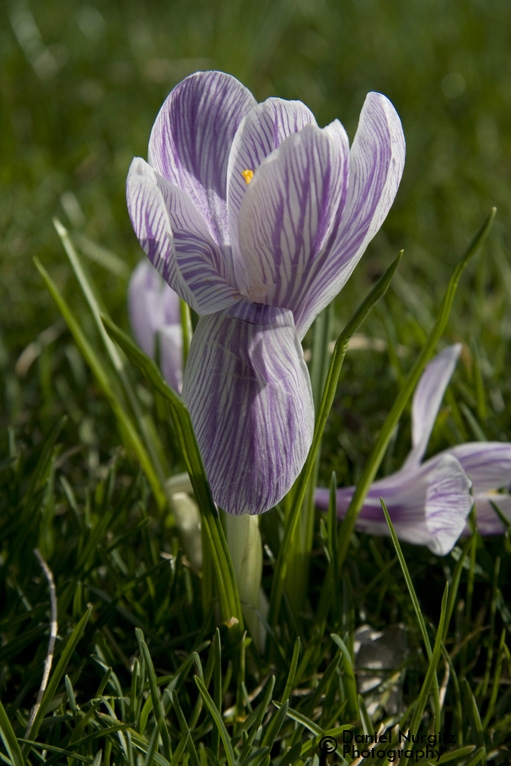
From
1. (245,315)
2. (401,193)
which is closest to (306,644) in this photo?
(245,315)

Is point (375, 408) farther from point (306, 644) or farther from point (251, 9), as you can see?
point (251, 9)

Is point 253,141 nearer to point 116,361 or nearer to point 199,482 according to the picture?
point 199,482

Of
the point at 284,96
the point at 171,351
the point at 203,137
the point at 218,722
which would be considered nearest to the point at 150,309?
the point at 171,351

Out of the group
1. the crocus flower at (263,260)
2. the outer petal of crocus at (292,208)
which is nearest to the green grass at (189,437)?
the crocus flower at (263,260)

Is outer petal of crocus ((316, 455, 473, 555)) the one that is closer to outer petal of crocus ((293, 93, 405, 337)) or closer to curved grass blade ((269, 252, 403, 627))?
curved grass blade ((269, 252, 403, 627))

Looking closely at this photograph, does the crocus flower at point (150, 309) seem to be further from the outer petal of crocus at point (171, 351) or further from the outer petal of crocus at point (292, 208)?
the outer petal of crocus at point (292, 208)
